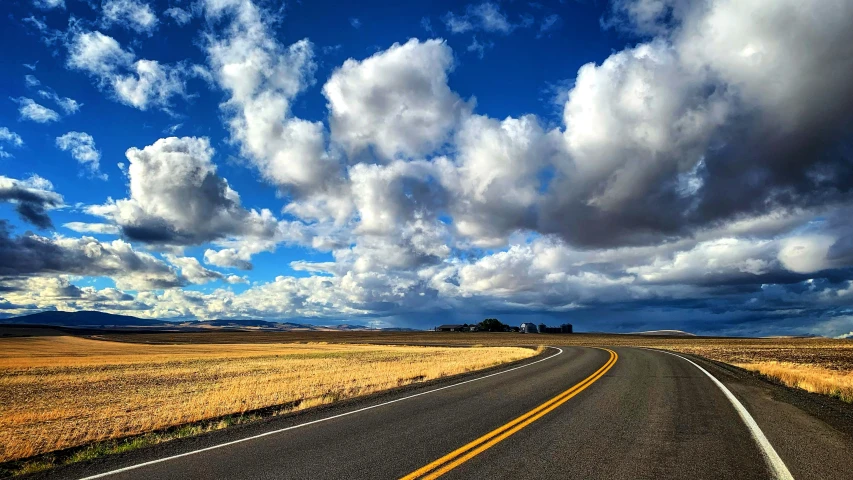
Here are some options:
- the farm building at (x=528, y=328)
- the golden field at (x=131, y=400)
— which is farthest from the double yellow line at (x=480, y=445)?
Answer: the farm building at (x=528, y=328)

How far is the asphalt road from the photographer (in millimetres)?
6777

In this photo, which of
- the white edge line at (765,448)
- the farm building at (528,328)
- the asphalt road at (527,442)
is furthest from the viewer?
the farm building at (528,328)

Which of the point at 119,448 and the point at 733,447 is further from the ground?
the point at 733,447

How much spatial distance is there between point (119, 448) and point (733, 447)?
11013mm

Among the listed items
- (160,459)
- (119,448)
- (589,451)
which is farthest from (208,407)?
(589,451)

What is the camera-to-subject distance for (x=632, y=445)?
314 inches

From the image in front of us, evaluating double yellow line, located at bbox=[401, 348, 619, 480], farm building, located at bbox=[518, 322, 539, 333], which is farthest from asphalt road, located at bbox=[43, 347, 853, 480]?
farm building, located at bbox=[518, 322, 539, 333]

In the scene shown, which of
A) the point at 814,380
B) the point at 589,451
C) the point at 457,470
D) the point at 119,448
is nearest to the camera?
the point at 457,470

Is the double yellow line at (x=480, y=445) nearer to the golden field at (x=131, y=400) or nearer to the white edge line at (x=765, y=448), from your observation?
the white edge line at (x=765, y=448)

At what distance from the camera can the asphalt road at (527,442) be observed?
6777mm

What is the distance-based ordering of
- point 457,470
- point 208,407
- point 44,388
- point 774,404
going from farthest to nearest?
1. point 44,388
2. point 208,407
3. point 774,404
4. point 457,470

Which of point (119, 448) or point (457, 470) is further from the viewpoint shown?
point (119, 448)

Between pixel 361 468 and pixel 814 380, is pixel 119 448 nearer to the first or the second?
pixel 361 468

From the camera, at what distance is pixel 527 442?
26.7 ft
